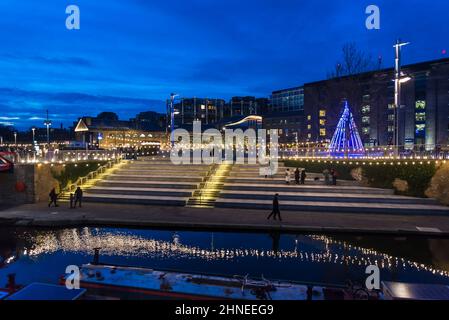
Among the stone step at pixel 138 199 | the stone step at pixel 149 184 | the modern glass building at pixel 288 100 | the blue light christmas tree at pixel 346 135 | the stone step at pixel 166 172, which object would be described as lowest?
the stone step at pixel 138 199

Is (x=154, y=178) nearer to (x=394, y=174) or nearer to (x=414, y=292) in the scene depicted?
(x=394, y=174)

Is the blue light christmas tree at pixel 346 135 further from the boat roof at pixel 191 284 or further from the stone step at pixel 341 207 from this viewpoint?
the boat roof at pixel 191 284

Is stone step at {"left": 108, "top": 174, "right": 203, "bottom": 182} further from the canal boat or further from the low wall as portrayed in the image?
the canal boat

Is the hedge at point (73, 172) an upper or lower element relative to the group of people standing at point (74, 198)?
upper

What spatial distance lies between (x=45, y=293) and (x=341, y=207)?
20442mm

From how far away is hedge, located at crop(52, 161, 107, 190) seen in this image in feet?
100

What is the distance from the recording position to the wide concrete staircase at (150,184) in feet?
88.7

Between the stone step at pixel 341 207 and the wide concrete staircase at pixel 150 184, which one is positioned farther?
the wide concrete staircase at pixel 150 184

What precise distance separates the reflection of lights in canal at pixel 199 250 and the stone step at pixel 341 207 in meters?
6.00

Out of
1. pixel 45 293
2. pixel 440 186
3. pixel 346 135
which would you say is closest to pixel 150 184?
pixel 346 135

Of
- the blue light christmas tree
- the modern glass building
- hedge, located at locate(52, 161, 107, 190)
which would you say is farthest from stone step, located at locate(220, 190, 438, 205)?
the modern glass building

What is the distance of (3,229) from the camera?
810 inches

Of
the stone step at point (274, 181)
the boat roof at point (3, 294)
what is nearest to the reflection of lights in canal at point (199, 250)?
the boat roof at point (3, 294)

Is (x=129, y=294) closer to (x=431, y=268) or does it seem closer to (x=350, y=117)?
(x=431, y=268)
